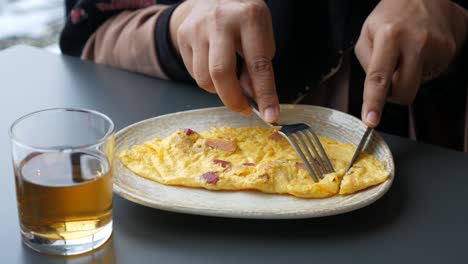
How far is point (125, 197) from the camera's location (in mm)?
918

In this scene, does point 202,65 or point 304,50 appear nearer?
point 202,65

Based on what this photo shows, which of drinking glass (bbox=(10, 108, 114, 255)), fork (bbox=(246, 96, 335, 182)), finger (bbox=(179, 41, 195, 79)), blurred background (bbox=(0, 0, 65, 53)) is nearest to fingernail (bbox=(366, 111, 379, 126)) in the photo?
fork (bbox=(246, 96, 335, 182))

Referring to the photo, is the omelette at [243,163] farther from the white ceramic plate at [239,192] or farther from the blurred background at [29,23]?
the blurred background at [29,23]

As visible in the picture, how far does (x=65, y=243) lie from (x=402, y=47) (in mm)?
698

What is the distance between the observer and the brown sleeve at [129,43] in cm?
150

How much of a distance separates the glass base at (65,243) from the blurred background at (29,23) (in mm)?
2010

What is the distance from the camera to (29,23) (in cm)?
283

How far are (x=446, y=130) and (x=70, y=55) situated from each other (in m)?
1.00

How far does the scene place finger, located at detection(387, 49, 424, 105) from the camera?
118cm

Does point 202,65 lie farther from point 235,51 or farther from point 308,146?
point 308,146

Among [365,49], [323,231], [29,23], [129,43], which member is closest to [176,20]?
[129,43]

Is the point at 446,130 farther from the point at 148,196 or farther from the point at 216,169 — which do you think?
the point at 148,196

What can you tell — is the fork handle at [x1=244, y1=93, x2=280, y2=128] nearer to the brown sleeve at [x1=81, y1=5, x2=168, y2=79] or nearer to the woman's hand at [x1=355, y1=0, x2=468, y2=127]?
the woman's hand at [x1=355, y1=0, x2=468, y2=127]

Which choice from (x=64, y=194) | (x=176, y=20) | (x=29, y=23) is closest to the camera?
(x=64, y=194)
